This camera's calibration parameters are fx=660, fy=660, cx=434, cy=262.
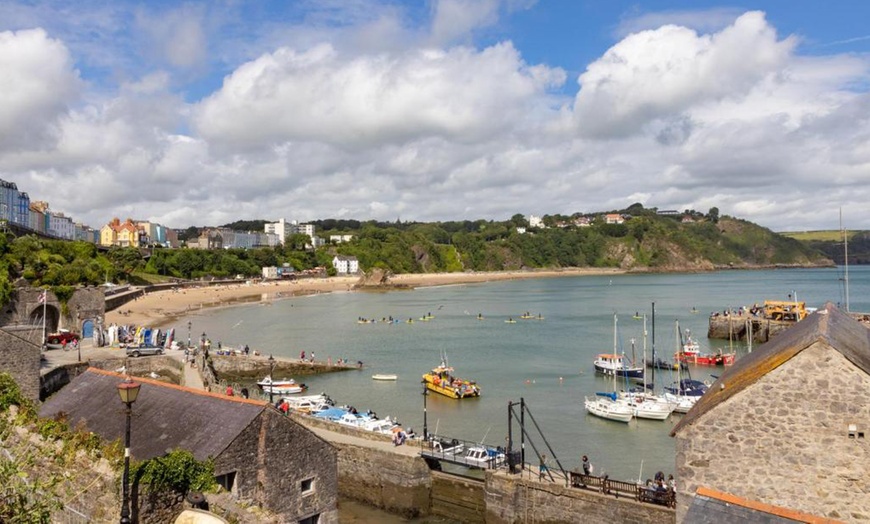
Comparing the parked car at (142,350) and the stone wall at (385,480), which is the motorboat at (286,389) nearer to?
the parked car at (142,350)

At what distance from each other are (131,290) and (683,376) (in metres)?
85.6

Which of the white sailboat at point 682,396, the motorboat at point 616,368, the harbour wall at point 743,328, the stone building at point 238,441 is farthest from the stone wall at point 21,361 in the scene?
the harbour wall at point 743,328

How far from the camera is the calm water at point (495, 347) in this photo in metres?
36.8

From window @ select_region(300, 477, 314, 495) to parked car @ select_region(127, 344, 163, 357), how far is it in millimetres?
25814

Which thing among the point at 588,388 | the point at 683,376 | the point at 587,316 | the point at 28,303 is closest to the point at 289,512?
the point at 588,388

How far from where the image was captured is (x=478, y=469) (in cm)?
2814

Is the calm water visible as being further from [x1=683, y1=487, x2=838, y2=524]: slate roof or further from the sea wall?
[x1=683, y1=487, x2=838, y2=524]: slate roof

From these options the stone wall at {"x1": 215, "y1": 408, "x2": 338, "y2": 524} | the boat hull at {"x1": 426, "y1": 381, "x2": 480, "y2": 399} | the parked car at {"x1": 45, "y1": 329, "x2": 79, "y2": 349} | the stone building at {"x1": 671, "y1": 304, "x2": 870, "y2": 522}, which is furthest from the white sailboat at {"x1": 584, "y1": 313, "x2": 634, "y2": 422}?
the parked car at {"x1": 45, "y1": 329, "x2": 79, "y2": 349}

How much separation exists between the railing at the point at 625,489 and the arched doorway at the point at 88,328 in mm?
42649

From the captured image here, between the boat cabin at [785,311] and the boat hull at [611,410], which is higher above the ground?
the boat cabin at [785,311]

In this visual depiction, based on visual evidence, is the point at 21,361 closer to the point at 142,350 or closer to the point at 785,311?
the point at 142,350

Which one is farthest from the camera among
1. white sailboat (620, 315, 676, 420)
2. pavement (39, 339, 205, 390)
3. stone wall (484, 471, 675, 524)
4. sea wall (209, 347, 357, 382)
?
sea wall (209, 347, 357, 382)

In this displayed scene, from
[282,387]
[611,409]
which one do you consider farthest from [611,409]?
[282,387]

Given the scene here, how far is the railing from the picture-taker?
66.2 feet
